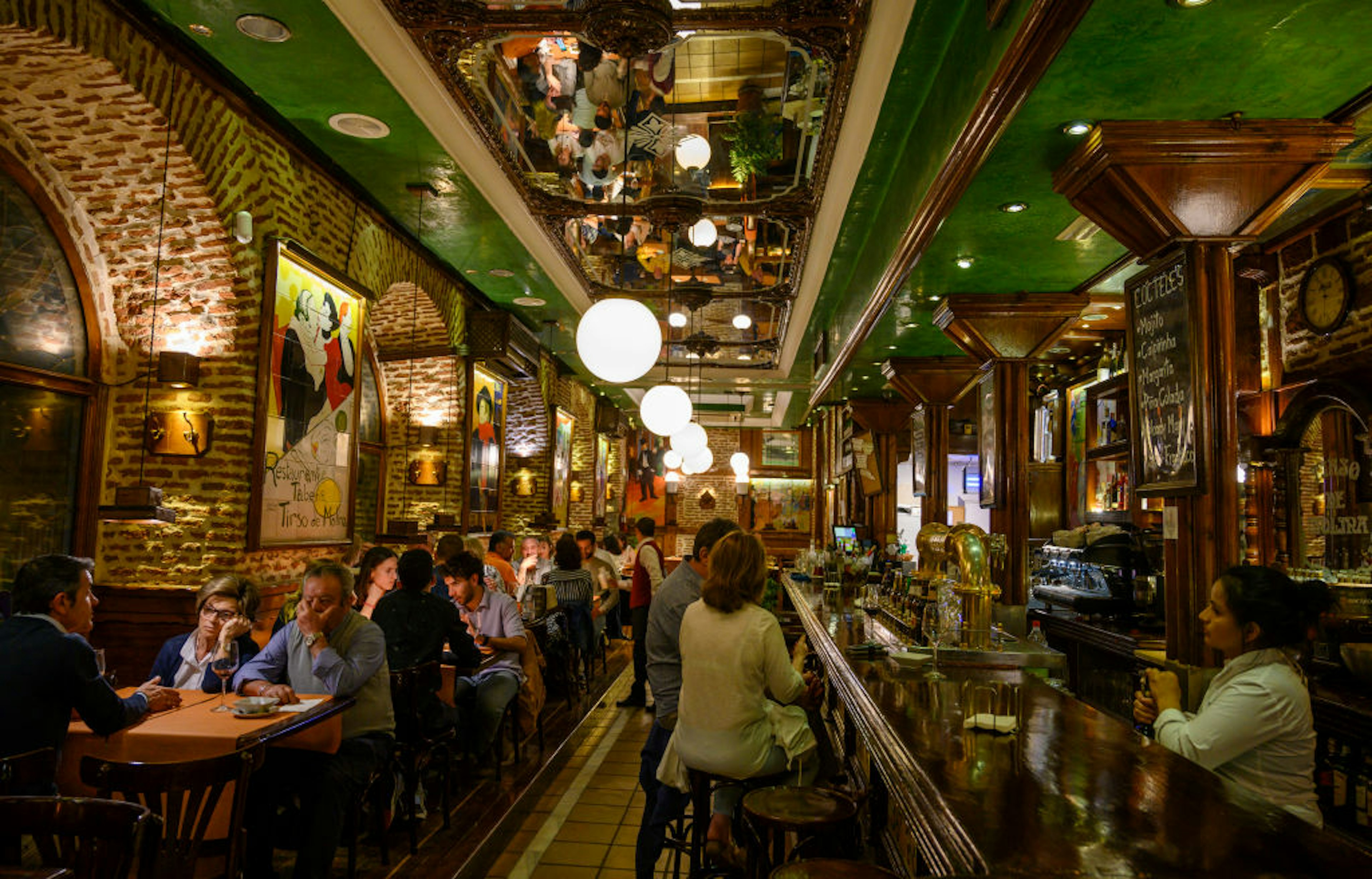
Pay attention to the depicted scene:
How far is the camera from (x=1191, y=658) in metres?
3.59

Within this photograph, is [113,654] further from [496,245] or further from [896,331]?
[896,331]

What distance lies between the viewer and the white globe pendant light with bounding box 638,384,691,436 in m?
6.57

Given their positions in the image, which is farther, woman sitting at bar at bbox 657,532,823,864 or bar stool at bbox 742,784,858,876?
woman sitting at bar at bbox 657,532,823,864

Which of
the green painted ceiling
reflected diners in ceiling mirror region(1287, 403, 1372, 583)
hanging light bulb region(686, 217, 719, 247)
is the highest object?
hanging light bulb region(686, 217, 719, 247)

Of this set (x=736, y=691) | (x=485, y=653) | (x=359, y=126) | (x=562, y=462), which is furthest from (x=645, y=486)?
(x=736, y=691)

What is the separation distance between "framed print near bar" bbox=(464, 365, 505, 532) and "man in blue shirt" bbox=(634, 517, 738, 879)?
527 cm

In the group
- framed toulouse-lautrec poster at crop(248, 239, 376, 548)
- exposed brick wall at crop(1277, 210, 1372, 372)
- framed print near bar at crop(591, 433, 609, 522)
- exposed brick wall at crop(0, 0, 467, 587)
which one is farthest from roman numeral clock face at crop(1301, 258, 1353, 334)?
framed print near bar at crop(591, 433, 609, 522)

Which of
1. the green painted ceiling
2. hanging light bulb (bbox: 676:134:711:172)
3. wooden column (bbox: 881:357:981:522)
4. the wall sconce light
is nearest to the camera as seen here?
the green painted ceiling

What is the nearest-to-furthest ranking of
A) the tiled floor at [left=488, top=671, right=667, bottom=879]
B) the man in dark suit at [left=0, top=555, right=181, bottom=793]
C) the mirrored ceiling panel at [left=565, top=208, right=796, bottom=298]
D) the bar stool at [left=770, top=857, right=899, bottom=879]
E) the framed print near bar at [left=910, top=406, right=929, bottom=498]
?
1. the bar stool at [left=770, top=857, right=899, bottom=879]
2. the man in dark suit at [left=0, top=555, right=181, bottom=793]
3. the tiled floor at [left=488, top=671, right=667, bottom=879]
4. the mirrored ceiling panel at [left=565, top=208, right=796, bottom=298]
5. the framed print near bar at [left=910, top=406, right=929, bottom=498]

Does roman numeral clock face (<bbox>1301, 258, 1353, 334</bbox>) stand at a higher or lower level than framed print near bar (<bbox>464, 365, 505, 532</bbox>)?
higher

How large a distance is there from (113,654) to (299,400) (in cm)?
182

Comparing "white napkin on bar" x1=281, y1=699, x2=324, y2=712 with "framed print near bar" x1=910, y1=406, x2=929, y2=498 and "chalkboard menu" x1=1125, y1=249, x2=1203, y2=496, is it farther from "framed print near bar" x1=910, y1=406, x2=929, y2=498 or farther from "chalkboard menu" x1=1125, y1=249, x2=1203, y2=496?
"framed print near bar" x1=910, y1=406, x2=929, y2=498

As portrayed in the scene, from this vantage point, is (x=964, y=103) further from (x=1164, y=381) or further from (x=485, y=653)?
(x=485, y=653)

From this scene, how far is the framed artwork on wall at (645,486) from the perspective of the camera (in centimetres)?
2042
